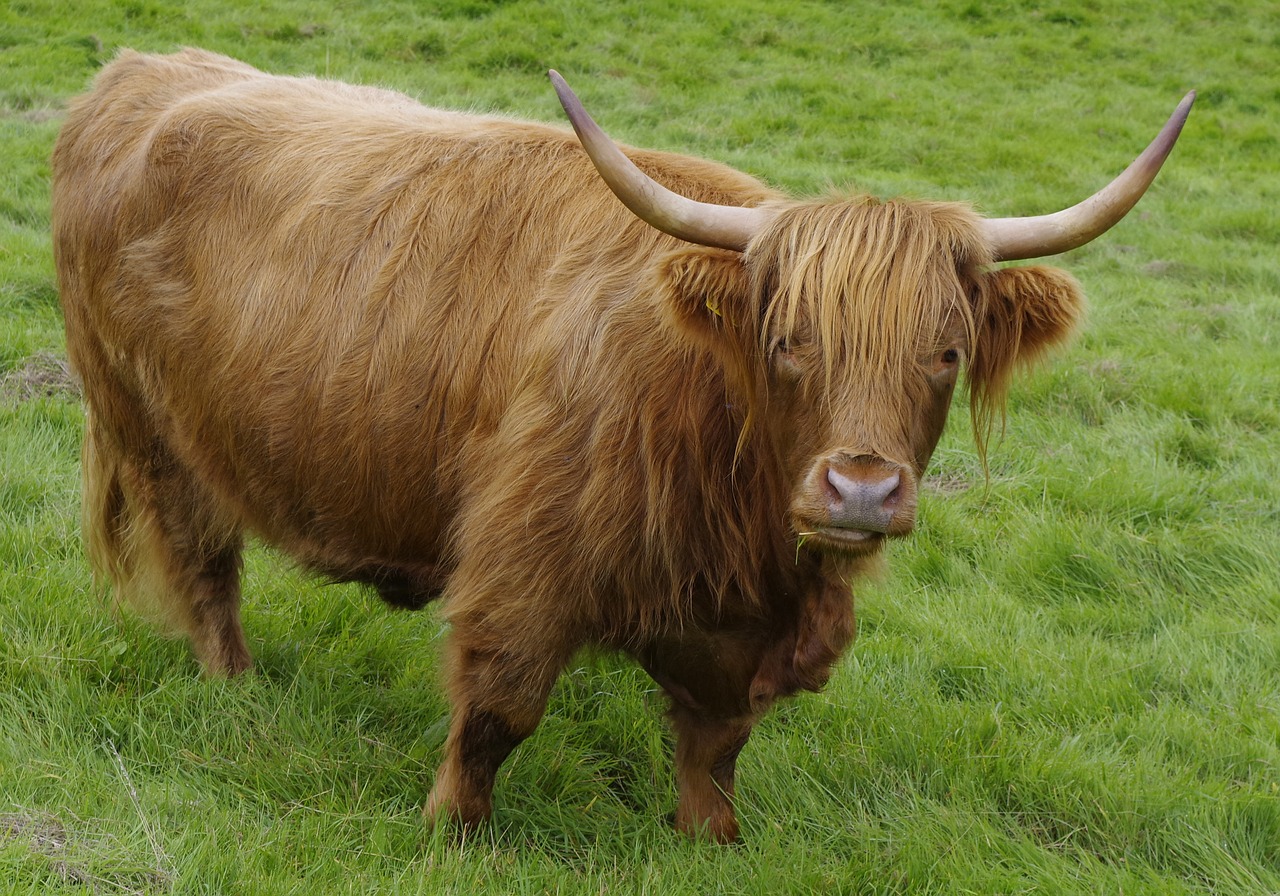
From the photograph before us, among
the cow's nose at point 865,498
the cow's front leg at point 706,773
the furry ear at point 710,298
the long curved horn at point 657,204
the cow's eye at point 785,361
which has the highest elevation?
the long curved horn at point 657,204

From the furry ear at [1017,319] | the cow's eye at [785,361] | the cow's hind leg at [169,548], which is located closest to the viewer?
the cow's eye at [785,361]

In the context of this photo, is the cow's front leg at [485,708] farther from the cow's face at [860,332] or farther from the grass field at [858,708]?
the cow's face at [860,332]

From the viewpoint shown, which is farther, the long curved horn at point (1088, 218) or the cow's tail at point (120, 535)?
the cow's tail at point (120, 535)

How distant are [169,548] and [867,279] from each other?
238cm

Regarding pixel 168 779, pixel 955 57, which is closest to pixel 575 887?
pixel 168 779

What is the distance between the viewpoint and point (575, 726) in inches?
142

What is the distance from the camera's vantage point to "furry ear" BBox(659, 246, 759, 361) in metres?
2.66

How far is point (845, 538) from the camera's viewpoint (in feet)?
7.86

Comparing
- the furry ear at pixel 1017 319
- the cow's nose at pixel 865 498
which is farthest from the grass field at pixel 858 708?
the cow's nose at pixel 865 498

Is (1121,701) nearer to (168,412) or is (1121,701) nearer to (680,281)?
(680,281)

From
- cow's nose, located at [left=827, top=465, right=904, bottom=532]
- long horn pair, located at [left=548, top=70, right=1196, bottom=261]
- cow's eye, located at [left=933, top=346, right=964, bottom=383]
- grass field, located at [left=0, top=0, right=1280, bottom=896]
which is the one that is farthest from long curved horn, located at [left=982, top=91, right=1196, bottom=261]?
grass field, located at [left=0, top=0, right=1280, bottom=896]

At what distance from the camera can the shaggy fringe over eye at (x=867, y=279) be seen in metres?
2.53

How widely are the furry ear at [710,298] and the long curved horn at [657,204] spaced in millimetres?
37

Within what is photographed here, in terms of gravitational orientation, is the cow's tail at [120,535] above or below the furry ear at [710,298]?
below
